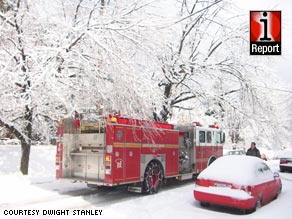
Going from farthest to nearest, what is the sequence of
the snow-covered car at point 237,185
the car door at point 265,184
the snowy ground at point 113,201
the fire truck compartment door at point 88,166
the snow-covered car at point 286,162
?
the snow-covered car at point 286,162 < the fire truck compartment door at point 88,166 < the car door at point 265,184 < the snow-covered car at point 237,185 < the snowy ground at point 113,201

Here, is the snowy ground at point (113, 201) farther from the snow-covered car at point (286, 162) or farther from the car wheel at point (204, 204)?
the snow-covered car at point (286, 162)

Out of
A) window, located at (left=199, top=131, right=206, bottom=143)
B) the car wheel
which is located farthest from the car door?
window, located at (left=199, top=131, right=206, bottom=143)

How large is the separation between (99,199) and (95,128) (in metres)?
2.07

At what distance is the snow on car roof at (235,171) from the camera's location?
879 cm

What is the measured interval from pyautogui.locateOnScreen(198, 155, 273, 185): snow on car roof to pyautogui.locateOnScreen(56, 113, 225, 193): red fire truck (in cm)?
202

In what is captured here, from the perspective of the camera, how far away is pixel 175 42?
1661 centimetres

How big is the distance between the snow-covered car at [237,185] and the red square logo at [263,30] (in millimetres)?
7438

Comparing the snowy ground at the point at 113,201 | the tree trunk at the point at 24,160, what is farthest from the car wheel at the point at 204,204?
the tree trunk at the point at 24,160

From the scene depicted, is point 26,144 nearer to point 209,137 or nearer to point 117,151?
point 117,151

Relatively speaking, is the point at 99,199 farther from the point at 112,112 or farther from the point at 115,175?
the point at 112,112

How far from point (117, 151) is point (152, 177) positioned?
1.97 metres

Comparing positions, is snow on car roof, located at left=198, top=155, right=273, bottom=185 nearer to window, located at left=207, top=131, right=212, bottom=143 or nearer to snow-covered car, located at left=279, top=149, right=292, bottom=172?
window, located at left=207, top=131, right=212, bottom=143

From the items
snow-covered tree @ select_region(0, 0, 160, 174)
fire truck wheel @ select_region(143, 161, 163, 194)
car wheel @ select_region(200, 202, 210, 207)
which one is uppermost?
snow-covered tree @ select_region(0, 0, 160, 174)

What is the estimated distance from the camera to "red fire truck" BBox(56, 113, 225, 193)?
9.66 meters
